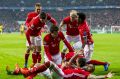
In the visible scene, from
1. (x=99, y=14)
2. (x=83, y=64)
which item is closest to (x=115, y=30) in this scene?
(x=99, y=14)

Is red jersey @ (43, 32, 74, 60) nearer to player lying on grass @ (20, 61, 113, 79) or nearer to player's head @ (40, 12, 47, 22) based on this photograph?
player lying on grass @ (20, 61, 113, 79)

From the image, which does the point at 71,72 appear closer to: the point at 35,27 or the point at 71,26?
the point at 71,26

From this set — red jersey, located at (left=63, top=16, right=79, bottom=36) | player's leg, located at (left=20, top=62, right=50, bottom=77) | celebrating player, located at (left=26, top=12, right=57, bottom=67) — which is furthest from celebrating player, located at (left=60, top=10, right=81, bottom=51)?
player's leg, located at (left=20, top=62, right=50, bottom=77)

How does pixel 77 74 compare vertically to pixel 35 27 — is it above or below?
below

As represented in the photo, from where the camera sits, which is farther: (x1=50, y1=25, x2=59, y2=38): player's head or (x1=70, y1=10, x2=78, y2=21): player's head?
(x1=70, y1=10, x2=78, y2=21): player's head

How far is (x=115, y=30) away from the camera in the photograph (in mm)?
88188

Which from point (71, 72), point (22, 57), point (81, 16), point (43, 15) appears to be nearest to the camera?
point (71, 72)

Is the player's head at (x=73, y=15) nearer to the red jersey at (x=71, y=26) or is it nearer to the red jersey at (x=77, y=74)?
the red jersey at (x=71, y=26)

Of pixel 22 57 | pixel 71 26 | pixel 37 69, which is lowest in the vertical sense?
pixel 22 57

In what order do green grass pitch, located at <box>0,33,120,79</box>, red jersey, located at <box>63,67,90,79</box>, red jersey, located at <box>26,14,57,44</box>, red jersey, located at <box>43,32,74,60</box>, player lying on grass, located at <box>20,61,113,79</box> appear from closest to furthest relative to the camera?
1. player lying on grass, located at <box>20,61,113,79</box>
2. red jersey, located at <box>63,67,90,79</box>
3. red jersey, located at <box>43,32,74,60</box>
4. red jersey, located at <box>26,14,57,44</box>
5. green grass pitch, located at <box>0,33,120,79</box>

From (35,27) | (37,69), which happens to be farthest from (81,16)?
(37,69)

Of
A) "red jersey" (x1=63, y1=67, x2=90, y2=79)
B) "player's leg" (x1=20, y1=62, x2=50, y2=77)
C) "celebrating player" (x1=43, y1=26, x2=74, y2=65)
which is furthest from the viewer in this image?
"celebrating player" (x1=43, y1=26, x2=74, y2=65)

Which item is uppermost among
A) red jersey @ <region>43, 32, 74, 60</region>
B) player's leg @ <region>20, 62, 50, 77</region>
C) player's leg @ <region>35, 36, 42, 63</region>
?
red jersey @ <region>43, 32, 74, 60</region>

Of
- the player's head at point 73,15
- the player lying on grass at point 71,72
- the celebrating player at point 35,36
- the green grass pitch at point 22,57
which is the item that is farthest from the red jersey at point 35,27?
the player lying on grass at point 71,72
